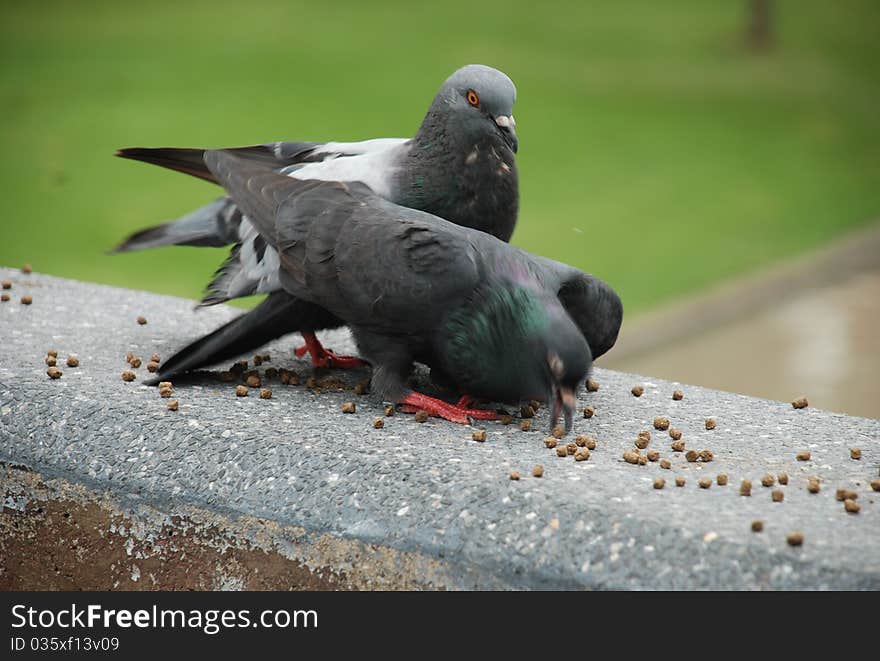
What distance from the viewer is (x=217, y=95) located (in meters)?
12.2

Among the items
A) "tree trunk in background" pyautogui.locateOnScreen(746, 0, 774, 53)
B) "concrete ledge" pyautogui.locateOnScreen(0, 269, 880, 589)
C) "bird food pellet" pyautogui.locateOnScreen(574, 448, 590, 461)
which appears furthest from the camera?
"tree trunk in background" pyautogui.locateOnScreen(746, 0, 774, 53)

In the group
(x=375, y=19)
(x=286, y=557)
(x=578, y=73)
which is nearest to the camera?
(x=286, y=557)

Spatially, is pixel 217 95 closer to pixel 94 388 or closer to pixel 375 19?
pixel 375 19

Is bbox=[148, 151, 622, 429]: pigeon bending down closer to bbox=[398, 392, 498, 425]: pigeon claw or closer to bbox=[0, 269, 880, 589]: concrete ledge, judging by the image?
Answer: bbox=[398, 392, 498, 425]: pigeon claw

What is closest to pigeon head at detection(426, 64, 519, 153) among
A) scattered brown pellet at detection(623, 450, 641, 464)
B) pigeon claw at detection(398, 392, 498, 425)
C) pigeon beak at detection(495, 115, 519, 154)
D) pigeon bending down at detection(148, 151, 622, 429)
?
pigeon beak at detection(495, 115, 519, 154)

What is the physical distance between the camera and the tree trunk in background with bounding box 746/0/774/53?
44.6 feet

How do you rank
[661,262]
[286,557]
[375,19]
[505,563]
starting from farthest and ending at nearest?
[375,19] < [661,262] < [286,557] < [505,563]

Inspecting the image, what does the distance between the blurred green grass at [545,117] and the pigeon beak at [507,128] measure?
538cm

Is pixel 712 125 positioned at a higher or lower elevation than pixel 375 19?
higher

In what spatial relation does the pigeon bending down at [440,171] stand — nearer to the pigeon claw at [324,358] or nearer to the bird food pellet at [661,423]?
the pigeon claw at [324,358]

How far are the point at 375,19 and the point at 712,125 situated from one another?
4.04 m

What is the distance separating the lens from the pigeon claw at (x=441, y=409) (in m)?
3.49

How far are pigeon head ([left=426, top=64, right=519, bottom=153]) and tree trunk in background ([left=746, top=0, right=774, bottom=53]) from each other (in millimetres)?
10608

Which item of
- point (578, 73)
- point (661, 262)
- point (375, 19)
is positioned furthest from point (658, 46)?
point (661, 262)
